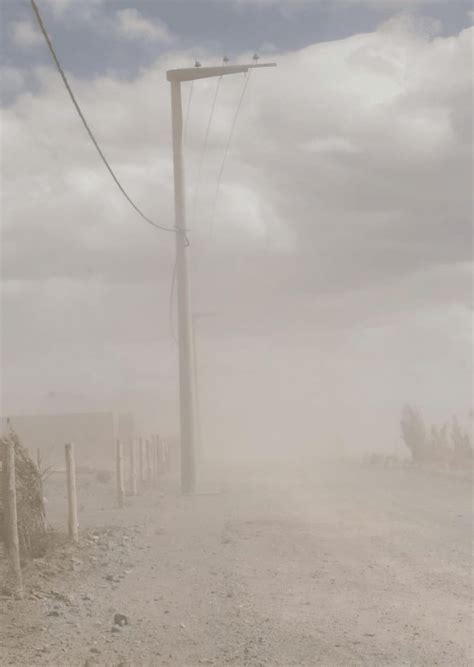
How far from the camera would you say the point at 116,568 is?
41.7ft

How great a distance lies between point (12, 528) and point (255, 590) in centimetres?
290

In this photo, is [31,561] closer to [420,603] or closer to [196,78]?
[420,603]

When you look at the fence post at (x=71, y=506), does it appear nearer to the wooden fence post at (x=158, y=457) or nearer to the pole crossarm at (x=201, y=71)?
the pole crossarm at (x=201, y=71)

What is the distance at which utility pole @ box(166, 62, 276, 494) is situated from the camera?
25.6 metres

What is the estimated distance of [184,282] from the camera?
25750 mm

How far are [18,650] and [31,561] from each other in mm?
3729

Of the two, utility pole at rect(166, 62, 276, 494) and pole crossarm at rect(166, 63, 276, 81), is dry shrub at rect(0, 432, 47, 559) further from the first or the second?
pole crossarm at rect(166, 63, 276, 81)

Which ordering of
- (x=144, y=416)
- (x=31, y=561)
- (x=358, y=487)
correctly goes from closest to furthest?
1. (x=31, y=561)
2. (x=358, y=487)
3. (x=144, y=416)

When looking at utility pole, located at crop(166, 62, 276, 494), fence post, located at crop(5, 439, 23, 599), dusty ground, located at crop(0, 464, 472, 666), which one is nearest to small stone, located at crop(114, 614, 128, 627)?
dusty ground, located at crop(0, 464, 472, 666)

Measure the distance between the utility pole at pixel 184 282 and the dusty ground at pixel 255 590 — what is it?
5.36 meters

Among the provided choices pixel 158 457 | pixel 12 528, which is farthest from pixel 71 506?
pixel 158 457

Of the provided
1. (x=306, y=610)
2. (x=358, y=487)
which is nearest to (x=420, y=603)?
(x=306, y=610)

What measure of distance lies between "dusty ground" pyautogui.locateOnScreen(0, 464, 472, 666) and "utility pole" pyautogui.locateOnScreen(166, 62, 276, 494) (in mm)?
5359

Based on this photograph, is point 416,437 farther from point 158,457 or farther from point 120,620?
point 120,620
